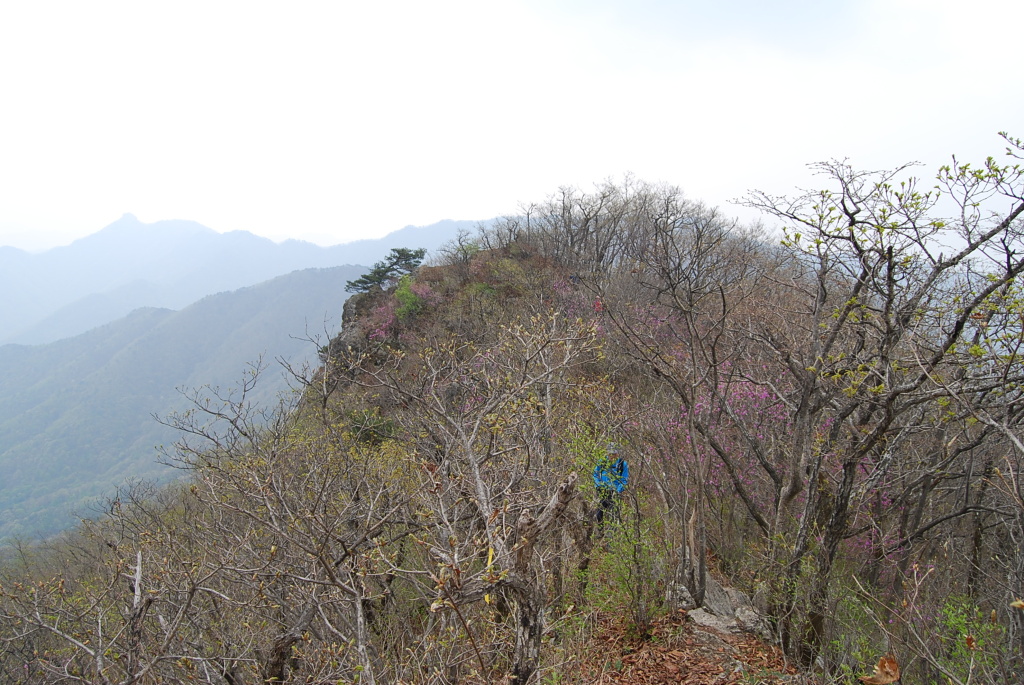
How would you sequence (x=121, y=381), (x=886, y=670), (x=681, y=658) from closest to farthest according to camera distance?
1. (x=886, y=670)
2. (x=681, y=658)
3. (x=121, y=381)

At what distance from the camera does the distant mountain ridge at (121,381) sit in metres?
81.1

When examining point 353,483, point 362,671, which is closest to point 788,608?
point 362,671

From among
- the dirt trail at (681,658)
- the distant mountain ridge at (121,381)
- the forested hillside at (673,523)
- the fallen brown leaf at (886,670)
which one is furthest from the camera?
the distant mountain ridge at (121,381)

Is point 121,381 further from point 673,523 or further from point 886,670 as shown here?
point 886,670

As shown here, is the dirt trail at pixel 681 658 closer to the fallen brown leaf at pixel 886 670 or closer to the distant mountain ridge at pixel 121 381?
the fallen brown leaf at pixel 886 670

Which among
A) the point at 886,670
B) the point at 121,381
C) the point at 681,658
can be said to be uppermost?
the point at 886,670

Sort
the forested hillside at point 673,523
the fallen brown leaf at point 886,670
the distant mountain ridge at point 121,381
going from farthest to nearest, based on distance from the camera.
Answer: the distant mountain ridge at point 121,381 → the forested hillside at point 673,523 → the fallen brown leaf at point 886,670

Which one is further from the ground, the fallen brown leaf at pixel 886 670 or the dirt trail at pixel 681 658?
the fallen brown leaf at pixel 886 670

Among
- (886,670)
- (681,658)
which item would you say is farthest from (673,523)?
(886,670)

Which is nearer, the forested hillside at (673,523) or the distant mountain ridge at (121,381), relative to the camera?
the forested hillside at (673,523)

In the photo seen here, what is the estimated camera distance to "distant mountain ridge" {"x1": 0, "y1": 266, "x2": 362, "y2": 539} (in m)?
81.1

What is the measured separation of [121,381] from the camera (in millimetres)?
117625

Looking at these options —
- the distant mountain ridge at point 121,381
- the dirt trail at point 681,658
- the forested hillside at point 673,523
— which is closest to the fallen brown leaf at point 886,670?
the forested hillside at point 673,523

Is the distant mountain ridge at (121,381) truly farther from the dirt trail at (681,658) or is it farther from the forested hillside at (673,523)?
the dirt trail at (681,658)
